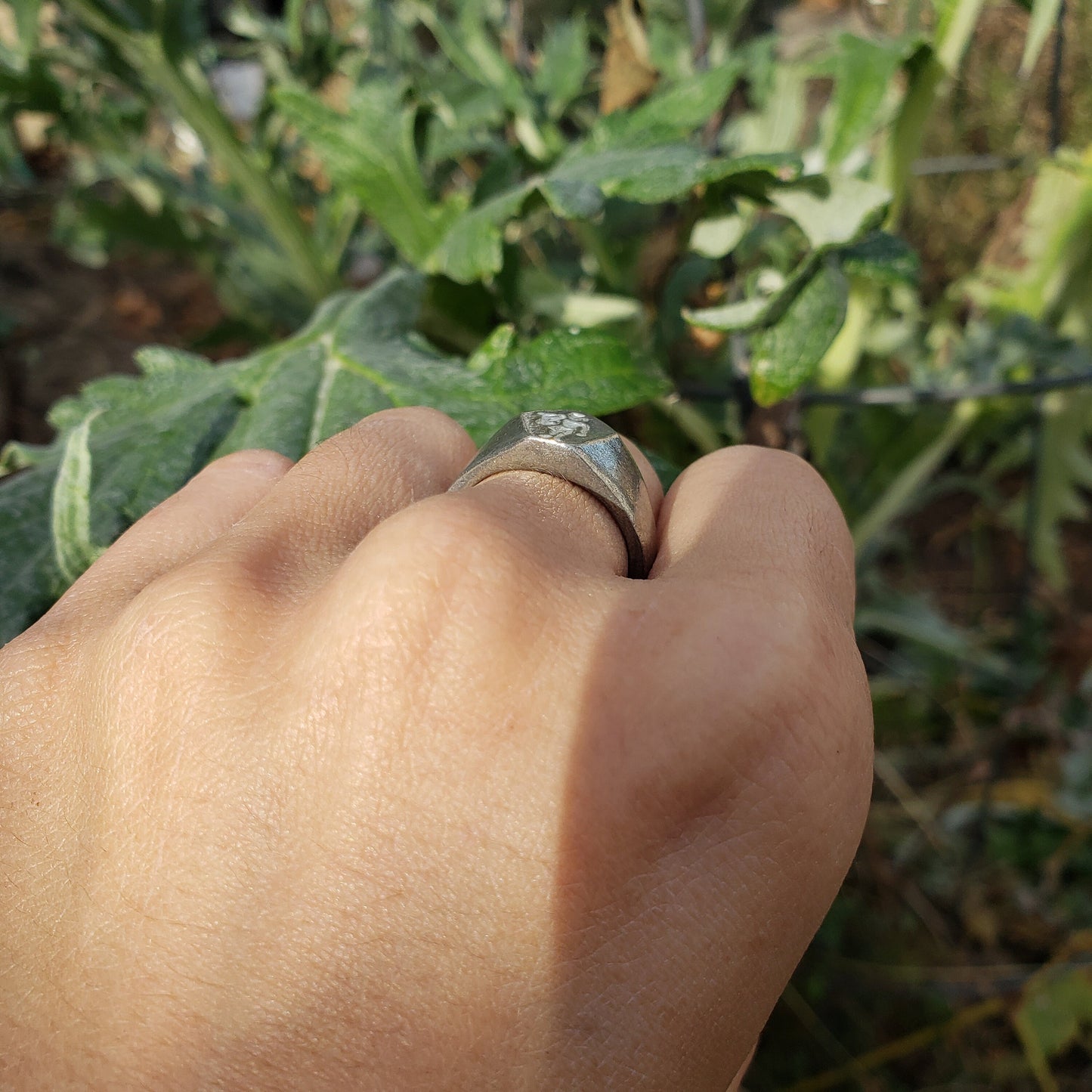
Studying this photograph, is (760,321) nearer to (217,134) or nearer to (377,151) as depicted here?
(377,151)

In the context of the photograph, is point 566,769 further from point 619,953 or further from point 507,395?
point 507,395

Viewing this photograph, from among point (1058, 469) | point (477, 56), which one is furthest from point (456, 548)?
point (1058, 469)

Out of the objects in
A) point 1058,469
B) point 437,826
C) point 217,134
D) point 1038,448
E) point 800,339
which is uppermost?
point 217,134

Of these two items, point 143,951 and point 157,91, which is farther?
point 157,91

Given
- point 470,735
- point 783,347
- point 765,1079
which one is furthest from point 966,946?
point 470,735

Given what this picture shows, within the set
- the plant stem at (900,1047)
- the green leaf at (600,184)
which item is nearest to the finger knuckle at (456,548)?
the green leaf at (600,184)

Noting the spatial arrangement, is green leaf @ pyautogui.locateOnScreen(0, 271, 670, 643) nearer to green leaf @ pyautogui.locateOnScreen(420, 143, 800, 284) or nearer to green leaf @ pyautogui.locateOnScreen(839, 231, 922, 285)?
green leaf @ pyautogui.locateOnScreen(420, 143, 800, 284)
